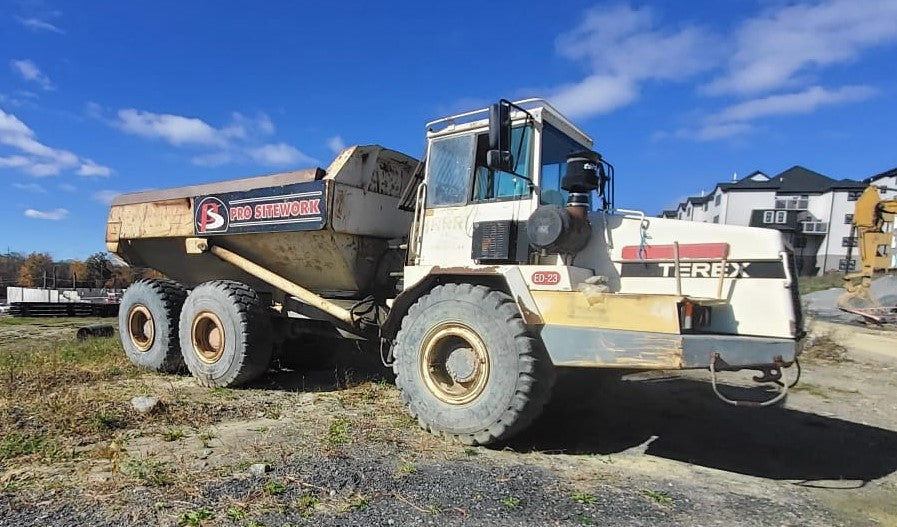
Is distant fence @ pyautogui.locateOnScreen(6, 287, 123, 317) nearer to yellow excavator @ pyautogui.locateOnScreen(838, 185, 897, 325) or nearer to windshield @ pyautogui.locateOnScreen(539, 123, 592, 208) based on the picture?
windshield @ pyautogui.locateOnScreen(539, 123, 592, 208)

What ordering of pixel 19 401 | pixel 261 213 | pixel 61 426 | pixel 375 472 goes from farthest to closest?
pixel 261 213 < pixel 19 401 < pixel 61 426 < pixel 375 472

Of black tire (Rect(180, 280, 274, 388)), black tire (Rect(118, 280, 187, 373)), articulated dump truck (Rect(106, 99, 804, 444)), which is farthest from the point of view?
black tire (Rect(118, 280, 187, 373))

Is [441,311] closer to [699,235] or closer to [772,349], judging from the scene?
[699,235]

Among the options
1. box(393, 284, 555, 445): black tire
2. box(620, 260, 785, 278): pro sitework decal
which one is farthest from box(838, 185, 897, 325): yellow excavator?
box(393, 284, 555, 445): black tire

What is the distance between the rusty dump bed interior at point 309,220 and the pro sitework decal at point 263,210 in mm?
10

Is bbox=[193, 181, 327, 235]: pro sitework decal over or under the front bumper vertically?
over

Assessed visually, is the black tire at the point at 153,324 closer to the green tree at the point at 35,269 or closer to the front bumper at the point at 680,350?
the front bumper at the point at 680,350

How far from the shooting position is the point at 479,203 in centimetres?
519

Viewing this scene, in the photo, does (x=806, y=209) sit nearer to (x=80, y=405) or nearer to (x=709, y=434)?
(x=709, y=434)

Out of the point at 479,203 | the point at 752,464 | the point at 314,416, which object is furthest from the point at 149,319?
the point at 752,464

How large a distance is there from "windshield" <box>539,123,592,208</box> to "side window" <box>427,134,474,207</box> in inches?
26.7

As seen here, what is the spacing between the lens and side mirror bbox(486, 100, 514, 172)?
451 centimetres

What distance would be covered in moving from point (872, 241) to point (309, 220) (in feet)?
50.4

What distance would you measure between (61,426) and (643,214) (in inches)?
202
